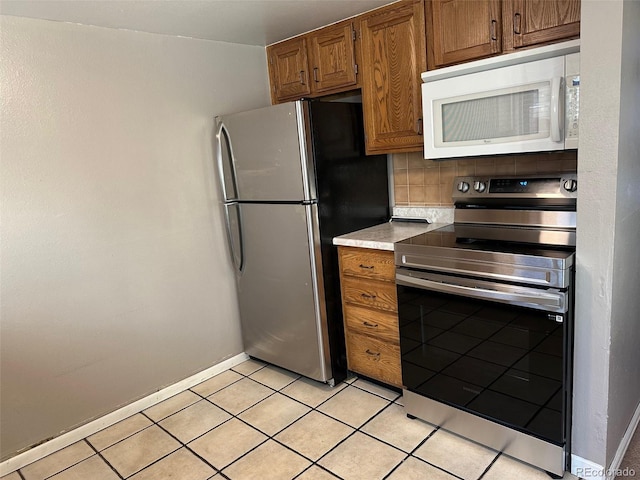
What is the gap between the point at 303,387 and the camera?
2.76m

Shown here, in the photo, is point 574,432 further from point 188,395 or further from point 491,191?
point 188,395

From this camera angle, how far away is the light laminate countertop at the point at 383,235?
92.7 inches

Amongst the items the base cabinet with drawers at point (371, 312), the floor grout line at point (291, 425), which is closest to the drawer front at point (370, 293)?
the base cabinet with drawers at point (371, 312)

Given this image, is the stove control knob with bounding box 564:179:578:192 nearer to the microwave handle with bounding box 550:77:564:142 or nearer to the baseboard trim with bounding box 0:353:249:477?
the microwave handle with bounding box 550:77:564:142

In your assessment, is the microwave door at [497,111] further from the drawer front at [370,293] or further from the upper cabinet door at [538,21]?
the drawer front at [370,293]

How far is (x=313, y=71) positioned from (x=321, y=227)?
3.25 ft

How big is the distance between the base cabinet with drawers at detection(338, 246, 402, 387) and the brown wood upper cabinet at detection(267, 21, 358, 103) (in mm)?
998

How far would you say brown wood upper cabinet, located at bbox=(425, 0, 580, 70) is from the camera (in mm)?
1857

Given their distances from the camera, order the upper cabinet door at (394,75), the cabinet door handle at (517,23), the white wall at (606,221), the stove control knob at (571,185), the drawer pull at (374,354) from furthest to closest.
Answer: the drawer pull at (374,354), the upper cabinet door at (394,75), the stove control knob at (571,185), the cabinet door handle at (517,23), the white wall at (606,221)

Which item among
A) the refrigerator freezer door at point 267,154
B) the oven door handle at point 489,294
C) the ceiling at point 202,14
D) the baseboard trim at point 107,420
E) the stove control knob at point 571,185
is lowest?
the baseboard trim at point 107,420

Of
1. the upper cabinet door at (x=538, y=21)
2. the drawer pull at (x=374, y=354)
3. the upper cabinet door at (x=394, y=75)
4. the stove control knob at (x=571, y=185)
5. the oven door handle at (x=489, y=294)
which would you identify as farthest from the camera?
the drawer pull at (x=374, y=354)

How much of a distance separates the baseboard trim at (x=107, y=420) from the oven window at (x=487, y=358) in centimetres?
132

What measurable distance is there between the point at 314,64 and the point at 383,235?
1132 mm

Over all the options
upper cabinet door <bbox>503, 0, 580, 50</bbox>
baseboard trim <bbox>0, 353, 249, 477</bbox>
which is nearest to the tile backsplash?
upper cabinet door <bbox>503, 0, 580, 50</bbox>
